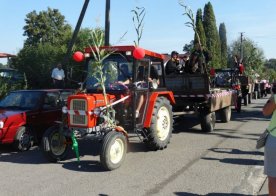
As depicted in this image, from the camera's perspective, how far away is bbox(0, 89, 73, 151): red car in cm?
954

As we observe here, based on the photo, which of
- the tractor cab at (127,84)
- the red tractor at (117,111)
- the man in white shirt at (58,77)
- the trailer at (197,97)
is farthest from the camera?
the man in white shirt at (58,77)

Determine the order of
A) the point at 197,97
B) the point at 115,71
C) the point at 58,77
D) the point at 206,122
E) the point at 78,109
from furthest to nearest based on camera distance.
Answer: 1. the point at 58,77
2. the point at 197,97
3. the point at 206,122
4. the point at 115,71
5. the point at 78,109

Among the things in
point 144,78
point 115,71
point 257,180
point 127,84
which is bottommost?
point 257,180

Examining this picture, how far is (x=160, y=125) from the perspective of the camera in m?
9.23

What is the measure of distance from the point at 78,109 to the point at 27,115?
2.52m

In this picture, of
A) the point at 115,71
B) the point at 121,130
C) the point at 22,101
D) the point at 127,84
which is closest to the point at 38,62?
the point at 22,101

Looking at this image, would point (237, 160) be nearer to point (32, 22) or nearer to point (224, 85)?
point (224, 85)

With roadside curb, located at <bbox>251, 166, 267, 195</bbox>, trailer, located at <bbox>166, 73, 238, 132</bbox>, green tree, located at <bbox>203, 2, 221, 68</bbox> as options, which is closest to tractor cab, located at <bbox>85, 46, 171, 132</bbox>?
roadside curb, located at <bbox>251, 166, 267, 195</bbox>

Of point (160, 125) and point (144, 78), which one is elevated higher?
point (144, 78)

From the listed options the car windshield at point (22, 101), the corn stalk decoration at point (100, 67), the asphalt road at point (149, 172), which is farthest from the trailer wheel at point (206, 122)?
the car windshield at point (22, 101)

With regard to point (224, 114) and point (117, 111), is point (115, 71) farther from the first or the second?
point (224, 114)

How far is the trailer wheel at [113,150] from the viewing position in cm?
736

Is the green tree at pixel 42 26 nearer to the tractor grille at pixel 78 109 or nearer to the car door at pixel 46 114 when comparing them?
the car door at pixel 46 114

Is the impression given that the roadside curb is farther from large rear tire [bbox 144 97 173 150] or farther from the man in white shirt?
the man in white shirt
